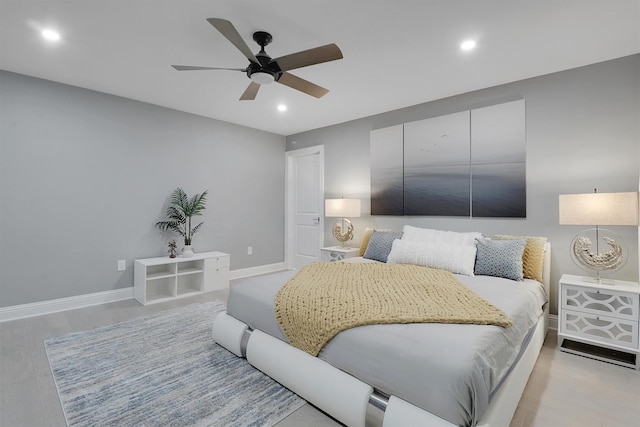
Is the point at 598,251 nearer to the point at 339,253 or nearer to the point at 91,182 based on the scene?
the point at 339,253

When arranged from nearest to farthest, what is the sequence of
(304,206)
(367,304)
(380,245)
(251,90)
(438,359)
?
(438,359)
(367,304)
(251,90)
(380,245)
(304,206)

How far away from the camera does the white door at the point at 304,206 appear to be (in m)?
→ 5.05

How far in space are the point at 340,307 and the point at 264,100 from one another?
111 inches

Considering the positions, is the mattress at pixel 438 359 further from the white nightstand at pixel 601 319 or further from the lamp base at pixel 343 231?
the lamp base at pixel 343 231

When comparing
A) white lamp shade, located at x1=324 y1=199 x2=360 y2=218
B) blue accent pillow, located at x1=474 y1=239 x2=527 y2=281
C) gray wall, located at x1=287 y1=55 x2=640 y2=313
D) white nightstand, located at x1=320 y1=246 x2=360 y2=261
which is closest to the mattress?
blue accent pillow, located at x1=474 y1=239 x2=527 y2=281

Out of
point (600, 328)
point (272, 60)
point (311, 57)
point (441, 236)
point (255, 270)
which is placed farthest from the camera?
point (255, 270)

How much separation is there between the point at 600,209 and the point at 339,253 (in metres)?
2.64

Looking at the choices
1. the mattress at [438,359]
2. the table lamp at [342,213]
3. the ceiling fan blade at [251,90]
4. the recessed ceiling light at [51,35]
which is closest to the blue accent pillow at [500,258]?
the mattress at [438,359]

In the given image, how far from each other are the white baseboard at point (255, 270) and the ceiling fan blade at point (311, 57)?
11.2 feet

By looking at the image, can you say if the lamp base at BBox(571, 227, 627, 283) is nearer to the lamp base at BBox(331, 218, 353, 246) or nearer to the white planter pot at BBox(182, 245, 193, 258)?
the lamp base at BBox(331, 218, 353, 246)

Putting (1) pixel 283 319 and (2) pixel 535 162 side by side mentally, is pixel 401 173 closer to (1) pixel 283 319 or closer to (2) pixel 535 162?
(2) pixel 535 162

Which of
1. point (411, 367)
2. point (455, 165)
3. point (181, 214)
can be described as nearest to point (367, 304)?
point (411, 367)

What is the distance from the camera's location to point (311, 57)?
6.93ft

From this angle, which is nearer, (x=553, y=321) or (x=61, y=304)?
(x=553, y=321)
